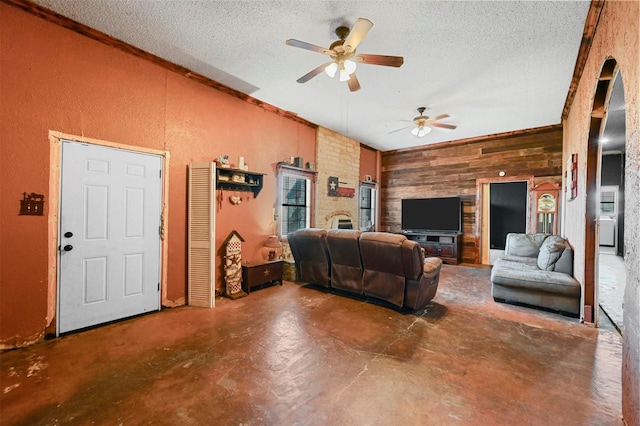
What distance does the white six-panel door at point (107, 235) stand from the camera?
274 centimetres

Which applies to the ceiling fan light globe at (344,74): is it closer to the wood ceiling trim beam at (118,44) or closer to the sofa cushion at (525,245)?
the wood ceiling trim beam at (118,44)

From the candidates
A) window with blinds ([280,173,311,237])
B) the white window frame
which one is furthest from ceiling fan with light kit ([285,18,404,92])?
window with blinds ([280,173,311,237])

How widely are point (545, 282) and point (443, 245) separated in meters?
3.18

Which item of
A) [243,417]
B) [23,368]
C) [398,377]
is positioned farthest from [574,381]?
[23,368]

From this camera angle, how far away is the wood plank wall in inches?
226

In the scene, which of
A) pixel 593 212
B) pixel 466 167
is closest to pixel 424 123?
pixel 466 167

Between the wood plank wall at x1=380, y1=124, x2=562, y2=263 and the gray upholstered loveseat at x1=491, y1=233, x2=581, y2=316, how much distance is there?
7.94ft

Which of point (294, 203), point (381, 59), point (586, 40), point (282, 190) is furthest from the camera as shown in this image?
point (294, 203)

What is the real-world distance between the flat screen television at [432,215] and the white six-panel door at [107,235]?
5887 millimetres

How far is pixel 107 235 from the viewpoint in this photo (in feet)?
9.78

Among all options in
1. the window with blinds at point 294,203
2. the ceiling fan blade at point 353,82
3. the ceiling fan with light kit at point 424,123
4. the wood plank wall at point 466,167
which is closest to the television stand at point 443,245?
the wood plank wall at point 466,167

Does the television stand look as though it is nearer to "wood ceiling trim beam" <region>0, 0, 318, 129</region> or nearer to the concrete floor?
the concrete floor

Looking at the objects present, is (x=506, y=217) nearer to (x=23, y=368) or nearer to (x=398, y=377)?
(x=398, y=377)

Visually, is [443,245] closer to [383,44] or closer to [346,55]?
[383,44]
